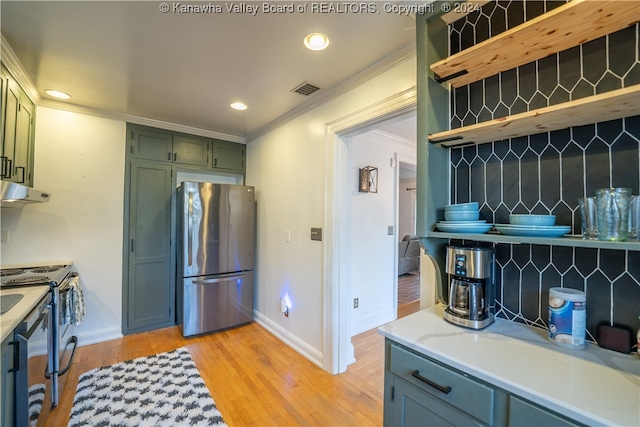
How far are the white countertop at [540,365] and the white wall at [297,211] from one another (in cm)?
136

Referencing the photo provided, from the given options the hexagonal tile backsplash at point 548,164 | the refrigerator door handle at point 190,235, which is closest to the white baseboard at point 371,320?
the refrigerator door handle at point 190,235

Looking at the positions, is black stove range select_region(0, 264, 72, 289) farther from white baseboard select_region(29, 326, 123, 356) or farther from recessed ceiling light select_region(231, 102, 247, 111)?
recessed ceiling light select_region(231, 102, 247, 111)

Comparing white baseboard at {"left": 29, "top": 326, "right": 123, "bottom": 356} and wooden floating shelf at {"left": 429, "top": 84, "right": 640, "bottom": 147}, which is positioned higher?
wooden floating shelf at {"left": 429, "top": 84, "right": 640, "bottom": 147}

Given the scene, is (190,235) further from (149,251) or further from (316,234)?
(316,234)

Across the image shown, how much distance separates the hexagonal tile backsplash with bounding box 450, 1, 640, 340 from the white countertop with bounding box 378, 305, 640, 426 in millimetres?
175

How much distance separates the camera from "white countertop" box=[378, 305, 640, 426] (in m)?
0.73

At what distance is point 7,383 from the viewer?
1201 mm

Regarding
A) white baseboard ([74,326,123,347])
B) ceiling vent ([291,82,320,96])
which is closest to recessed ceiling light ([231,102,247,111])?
ceiling vent ([291,82,320,96])

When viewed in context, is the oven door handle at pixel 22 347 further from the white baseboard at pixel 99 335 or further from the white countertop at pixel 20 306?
the white baseboard at pixel 99 335

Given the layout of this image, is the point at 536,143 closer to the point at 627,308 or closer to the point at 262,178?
the point at 627,308

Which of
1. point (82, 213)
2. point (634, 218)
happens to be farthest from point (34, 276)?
point (634, 218)

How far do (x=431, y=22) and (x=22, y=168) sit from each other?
123 inches

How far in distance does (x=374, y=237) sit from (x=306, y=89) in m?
1.90

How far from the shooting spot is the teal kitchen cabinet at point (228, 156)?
3.54 meters
